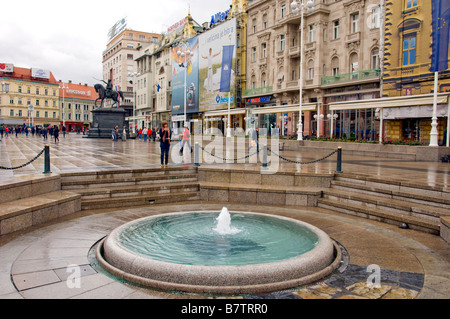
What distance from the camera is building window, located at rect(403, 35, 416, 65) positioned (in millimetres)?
27094

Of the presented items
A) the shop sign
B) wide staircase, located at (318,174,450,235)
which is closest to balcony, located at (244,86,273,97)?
the shop sign

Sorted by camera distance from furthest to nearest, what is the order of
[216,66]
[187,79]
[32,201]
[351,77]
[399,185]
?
1. [187,79]
2. [216,66]
3. [351,77]
4. [399,185]
5. [32,201]

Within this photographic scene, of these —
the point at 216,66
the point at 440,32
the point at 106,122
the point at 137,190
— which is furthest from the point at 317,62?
the point at 137,190

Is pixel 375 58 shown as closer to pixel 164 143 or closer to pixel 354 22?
pixel 354 22

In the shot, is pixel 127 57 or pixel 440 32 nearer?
pixel 440 32

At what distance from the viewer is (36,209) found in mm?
7453

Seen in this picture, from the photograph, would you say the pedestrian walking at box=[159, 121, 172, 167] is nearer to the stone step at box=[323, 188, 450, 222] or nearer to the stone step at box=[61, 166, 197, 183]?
the stone step at box=[61, 166, 197, 183]

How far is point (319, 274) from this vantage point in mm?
4723

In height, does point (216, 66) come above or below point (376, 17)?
below

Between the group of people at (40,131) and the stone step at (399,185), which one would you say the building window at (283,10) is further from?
the stone step at (399,185)

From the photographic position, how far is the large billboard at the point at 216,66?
50.0 metres

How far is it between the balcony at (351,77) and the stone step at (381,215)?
2516 cm

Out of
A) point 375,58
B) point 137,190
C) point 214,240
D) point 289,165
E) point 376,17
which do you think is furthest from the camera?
point 375,58

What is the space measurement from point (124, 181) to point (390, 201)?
23.7 ft
